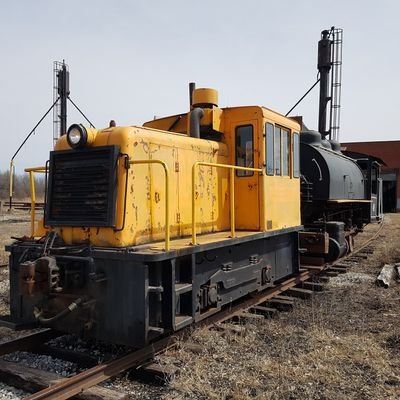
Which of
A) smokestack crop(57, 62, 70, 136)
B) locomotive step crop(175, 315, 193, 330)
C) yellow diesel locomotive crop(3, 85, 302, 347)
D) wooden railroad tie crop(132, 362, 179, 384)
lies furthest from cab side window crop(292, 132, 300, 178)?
smokestack crop(57, 62, 70, 136)

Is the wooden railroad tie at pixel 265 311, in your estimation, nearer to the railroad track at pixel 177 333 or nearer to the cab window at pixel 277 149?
the railroad track at pixel 177 333

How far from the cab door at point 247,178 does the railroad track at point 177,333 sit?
4.31ft

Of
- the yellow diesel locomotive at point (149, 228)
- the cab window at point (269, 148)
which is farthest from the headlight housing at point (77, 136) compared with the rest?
the cab window at point (269, 148)

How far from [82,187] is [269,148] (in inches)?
127

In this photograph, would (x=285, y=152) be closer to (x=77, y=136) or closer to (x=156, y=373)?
(x=77, y=136)

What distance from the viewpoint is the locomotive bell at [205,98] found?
281 inches

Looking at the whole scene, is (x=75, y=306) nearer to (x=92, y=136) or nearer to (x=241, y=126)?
(x=92, y=136)

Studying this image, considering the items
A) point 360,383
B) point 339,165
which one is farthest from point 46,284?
point 339,165

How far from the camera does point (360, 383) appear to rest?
4.28 m

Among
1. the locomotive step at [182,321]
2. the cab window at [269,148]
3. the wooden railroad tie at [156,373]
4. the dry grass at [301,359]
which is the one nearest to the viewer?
the dry grass at [301,359]

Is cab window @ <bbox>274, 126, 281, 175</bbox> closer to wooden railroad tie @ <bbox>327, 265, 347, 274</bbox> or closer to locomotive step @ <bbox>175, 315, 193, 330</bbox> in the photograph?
locomotive step @ <bbox>175, 315, 193, 330</bbox>

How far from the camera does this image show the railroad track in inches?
158

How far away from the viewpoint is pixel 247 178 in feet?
23.3

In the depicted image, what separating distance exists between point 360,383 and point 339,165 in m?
8.63
